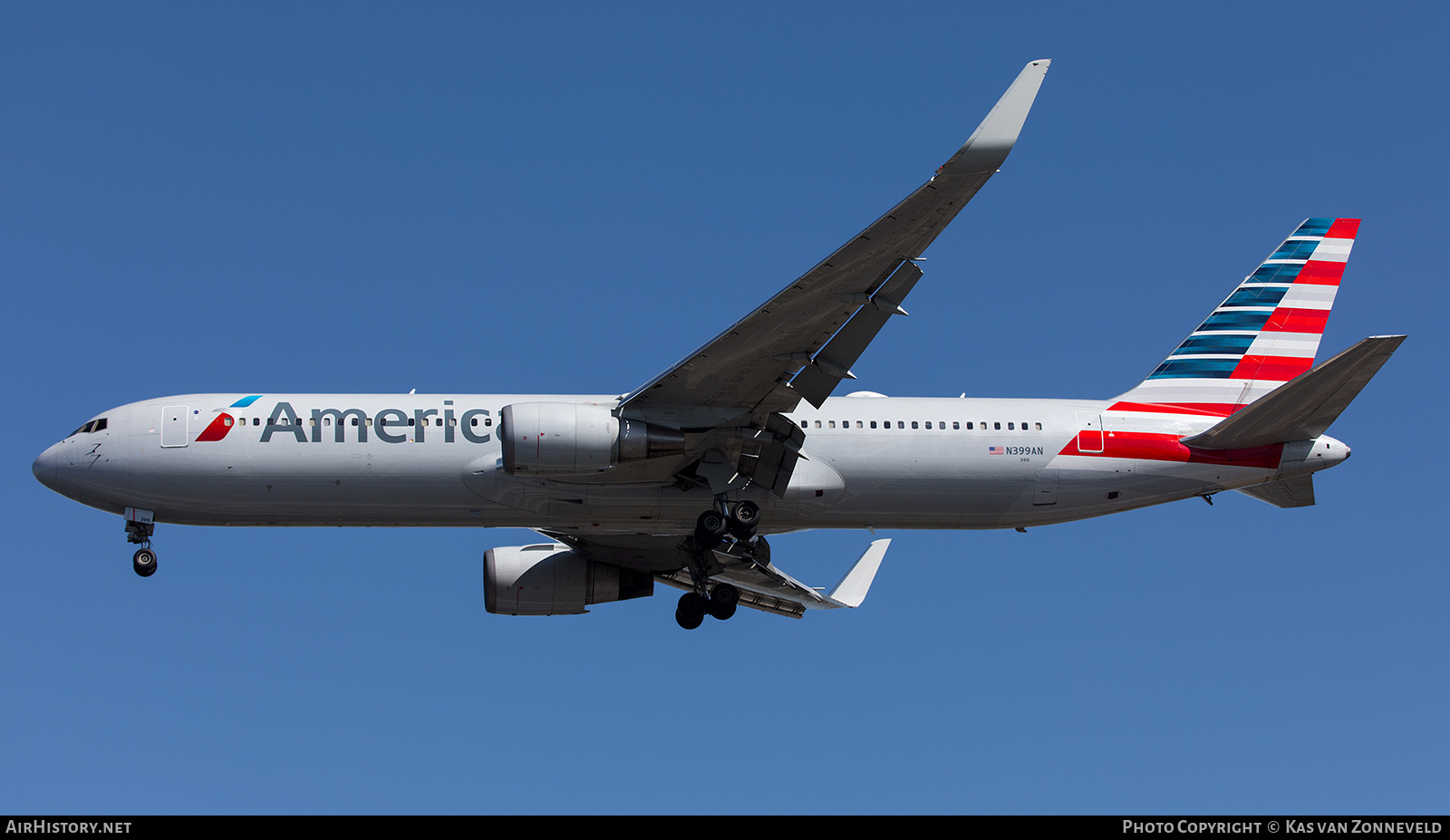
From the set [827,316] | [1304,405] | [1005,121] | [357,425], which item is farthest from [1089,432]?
[357,425]

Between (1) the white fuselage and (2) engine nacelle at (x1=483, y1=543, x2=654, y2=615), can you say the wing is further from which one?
(2) engine nacelle at (x1=483, y1=543, x2=654, y2=615)

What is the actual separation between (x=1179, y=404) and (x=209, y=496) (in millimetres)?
20516

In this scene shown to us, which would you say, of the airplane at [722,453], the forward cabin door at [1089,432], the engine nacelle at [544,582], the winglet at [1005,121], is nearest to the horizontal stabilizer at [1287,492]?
the airplane at [722,453]

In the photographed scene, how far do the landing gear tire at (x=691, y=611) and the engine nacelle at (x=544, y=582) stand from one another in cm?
238

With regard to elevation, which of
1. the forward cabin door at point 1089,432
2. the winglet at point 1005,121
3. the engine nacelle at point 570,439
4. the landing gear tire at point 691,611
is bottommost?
the landing gear tire at point 691,611

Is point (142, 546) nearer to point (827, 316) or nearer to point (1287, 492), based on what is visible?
point (827, 316)

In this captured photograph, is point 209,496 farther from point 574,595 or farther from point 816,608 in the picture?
point 816,608

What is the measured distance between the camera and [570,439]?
1086 inches

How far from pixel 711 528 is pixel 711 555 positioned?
286 centimetres

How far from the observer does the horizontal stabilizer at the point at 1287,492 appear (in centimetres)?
3136

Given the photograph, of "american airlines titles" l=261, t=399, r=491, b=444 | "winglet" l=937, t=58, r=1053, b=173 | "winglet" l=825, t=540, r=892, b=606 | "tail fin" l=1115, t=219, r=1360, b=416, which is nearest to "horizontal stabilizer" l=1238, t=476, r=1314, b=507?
"tail fin" l=1115, t=219, r=1360, b=416

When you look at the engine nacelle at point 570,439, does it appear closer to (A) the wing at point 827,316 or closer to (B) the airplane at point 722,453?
(B) the airplane at point 722,453
